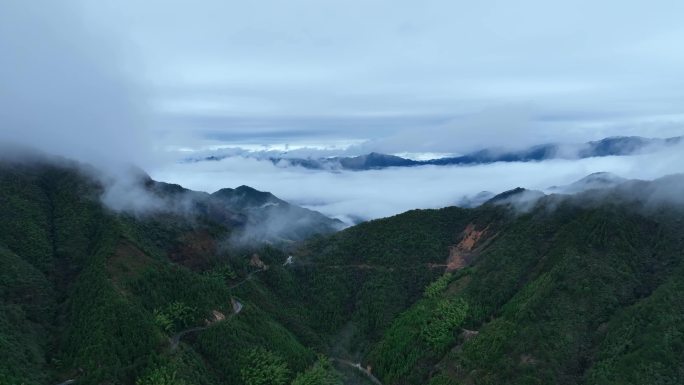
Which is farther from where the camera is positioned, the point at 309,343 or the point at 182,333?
the point at 309,343

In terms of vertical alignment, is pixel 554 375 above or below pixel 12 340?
below

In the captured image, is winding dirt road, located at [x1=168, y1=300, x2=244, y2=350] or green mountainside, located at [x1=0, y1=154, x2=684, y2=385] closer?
green mountainside, located at [x1=0, y1=154, x2=684, y2=385]

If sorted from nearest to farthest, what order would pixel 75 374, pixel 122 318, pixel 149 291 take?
pixel 75 374
pixel 122 318
pixel 149 291

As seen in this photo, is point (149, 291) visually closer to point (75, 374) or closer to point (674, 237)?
point (75, 374)

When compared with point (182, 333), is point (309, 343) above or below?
below

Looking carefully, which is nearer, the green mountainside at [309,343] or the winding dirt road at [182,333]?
the green mountainside at [309,343]

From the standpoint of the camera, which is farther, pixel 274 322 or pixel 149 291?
pixel 274 322

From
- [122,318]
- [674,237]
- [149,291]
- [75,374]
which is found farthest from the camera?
[674,237]

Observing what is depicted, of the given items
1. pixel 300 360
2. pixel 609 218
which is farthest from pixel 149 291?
pixel 609 218

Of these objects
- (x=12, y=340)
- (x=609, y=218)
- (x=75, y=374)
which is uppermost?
(x=609, y=218)

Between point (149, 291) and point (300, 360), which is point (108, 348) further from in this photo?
point (300, 360)
